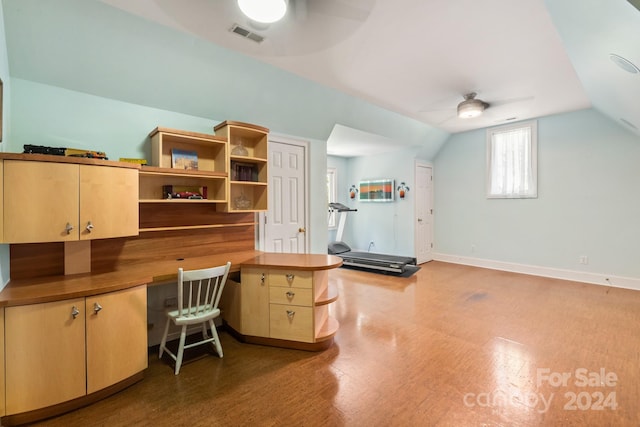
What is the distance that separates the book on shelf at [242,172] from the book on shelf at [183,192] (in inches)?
15.0

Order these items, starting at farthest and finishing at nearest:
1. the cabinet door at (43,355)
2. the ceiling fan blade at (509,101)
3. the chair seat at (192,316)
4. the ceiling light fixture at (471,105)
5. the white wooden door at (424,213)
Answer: the white wooden door at (424,213)
the ceiling fan blade at (509,101)
the ceiling light fixture at (471,105)
the chair seat at (192,316)
the cabinet door at (43,355)

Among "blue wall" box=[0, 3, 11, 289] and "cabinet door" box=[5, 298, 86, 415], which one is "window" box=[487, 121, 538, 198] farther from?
"blue wall" box=[0, 3, 11, 289]

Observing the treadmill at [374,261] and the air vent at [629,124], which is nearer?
the air vent at [629,124]

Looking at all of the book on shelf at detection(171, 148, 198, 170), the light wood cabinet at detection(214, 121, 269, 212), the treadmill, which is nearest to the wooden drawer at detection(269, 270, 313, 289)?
the light wood cabinet at detection(214, 121, 269, 212)

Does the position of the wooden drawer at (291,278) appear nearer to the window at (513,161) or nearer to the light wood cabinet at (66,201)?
the light wood cabinet at (66,201)

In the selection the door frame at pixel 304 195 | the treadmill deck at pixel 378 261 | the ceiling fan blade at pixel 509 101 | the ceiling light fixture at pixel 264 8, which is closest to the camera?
the ceiling light fixture at pixel 264 8

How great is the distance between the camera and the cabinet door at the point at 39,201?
1814mm

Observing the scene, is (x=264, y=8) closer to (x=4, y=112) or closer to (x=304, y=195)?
(x=4, y=112)

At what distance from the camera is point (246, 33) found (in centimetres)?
243

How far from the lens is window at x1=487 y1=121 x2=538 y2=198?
534 cm

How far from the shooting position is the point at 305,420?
1.77 meters

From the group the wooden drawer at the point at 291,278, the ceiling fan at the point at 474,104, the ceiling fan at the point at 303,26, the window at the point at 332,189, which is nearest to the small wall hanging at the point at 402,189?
the window at the point at 332,189

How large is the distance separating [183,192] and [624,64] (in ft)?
14.2

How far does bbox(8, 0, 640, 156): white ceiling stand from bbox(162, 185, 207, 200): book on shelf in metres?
1.43
